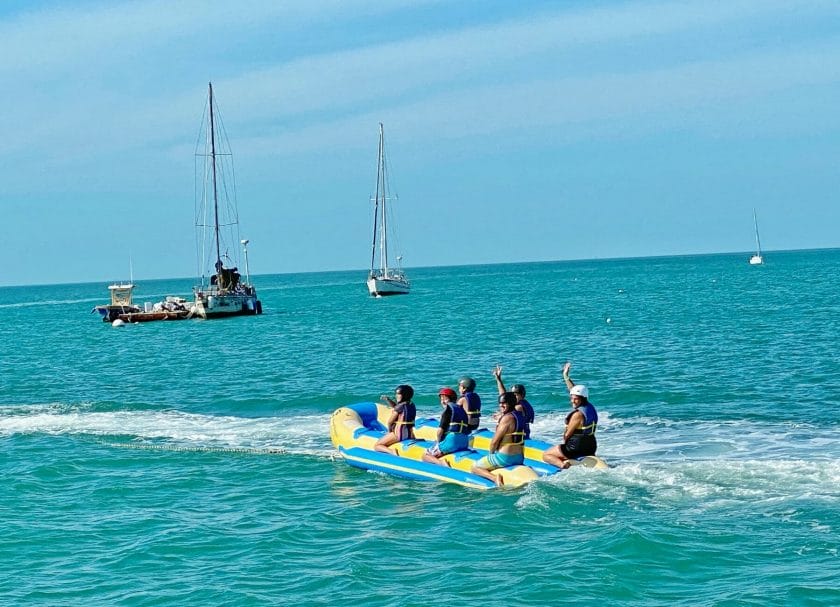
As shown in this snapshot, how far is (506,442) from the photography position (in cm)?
1382

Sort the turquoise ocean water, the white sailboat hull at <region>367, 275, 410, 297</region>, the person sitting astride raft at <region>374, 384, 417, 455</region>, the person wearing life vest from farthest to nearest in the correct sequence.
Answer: the white sailboat hull at <region>367, 275, 410, 297</region> → the person sitting astride raft at <region>374, 384, 417, 455</region> → the person wearing life vest → the turquoise ocean water

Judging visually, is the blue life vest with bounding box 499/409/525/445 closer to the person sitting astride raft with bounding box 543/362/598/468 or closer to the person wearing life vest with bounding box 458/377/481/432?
the person sitting astride raft with bounding box 543/362/598/468

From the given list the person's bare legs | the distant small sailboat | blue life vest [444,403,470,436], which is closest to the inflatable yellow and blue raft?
the person's bare legs

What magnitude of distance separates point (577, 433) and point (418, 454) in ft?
8.86

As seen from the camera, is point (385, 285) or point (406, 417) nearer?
point (406, 417)

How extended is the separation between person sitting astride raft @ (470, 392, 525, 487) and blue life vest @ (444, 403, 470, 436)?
2.65 feet

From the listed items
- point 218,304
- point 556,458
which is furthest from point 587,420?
point 218,304

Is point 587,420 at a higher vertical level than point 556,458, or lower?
higher

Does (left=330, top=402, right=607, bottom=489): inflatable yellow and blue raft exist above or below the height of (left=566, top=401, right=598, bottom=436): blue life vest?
below

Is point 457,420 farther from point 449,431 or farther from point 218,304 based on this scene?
point 218,304

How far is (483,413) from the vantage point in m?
21.5

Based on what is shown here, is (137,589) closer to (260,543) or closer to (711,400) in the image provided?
(260,543)

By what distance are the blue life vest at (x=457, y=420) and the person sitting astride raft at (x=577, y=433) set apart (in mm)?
1377

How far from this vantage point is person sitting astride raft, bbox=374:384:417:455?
1542cm
